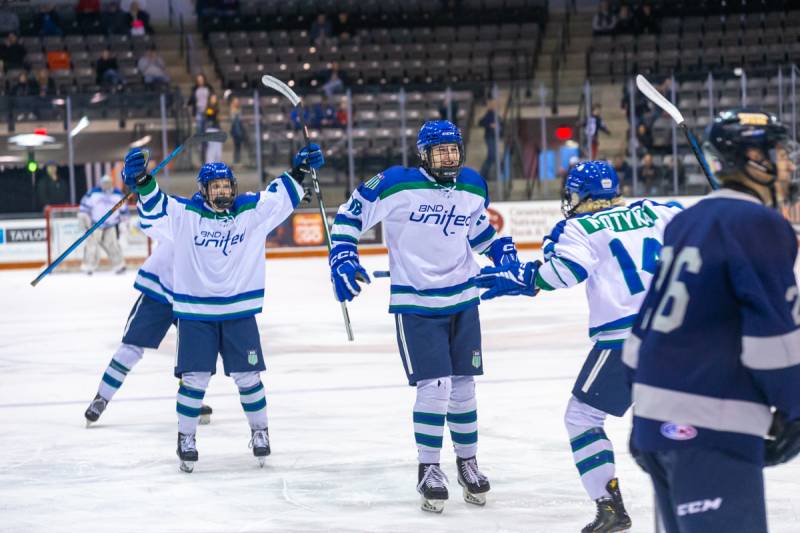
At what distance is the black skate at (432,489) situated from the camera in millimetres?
4273

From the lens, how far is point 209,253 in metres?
5.11

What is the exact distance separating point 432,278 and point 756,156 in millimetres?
2212

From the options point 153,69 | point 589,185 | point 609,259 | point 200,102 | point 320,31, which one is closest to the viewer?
point 609,259

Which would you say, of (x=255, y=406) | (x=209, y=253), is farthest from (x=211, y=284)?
(x=255, y=406)

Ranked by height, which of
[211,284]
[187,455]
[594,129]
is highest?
[594,129]

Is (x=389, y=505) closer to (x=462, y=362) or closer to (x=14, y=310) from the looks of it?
(x=462, y=362)

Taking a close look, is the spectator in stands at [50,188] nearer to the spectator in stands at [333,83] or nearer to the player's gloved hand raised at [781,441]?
the spectator in stands at [333,83]

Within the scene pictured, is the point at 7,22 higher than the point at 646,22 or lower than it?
higher

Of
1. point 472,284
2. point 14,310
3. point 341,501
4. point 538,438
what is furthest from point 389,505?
point 14,310

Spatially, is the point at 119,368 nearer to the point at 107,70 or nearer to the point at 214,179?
the point at 214,179

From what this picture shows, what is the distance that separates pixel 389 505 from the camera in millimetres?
4363

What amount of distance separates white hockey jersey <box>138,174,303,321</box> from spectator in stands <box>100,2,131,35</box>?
16.2 meters

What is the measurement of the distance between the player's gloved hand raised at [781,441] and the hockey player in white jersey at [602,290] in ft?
4.93

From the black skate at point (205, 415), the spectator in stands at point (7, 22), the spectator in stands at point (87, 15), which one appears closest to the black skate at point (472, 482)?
the black skate at point (205, 415)
